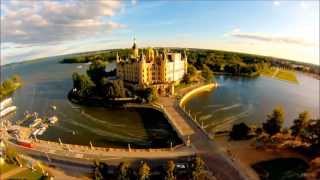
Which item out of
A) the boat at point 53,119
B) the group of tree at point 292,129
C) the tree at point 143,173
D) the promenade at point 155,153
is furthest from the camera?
the boat at point 53,119

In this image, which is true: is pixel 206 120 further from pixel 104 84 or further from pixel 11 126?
pixel 11 126

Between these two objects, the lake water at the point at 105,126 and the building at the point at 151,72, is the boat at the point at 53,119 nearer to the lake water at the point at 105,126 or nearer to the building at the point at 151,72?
the lake water at the point at 105,126

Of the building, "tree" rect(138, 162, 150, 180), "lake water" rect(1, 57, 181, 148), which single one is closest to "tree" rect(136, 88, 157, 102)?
"lake water" rect(1, 57, 181, 148)

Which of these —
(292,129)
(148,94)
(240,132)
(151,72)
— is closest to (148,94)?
(148,94)

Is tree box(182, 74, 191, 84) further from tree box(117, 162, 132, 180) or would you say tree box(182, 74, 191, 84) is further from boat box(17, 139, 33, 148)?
tree box(117, 162, 132, 180)

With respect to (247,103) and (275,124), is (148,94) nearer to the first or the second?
(247,103)

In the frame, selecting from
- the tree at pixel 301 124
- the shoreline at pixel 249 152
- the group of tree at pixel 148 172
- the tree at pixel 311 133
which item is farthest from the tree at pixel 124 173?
the tree at pixel 301 124

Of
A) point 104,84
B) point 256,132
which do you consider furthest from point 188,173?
point 104,84
